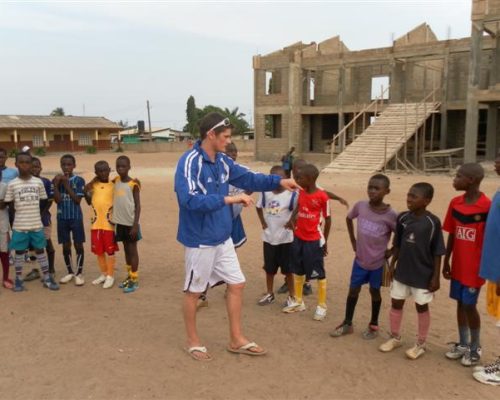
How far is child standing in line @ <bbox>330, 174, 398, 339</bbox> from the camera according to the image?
3898 millimetres

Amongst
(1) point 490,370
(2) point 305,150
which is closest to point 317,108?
(2) point 305,150

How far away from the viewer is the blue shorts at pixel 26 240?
17.2 ft

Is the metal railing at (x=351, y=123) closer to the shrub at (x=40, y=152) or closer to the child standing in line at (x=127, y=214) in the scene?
the child standing in line at (x=127, y=214)

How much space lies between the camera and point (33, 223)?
5238mm

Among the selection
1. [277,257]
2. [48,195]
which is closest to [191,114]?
[48,195]

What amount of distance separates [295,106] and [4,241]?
22.9 m

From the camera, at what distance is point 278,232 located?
4.86 metres

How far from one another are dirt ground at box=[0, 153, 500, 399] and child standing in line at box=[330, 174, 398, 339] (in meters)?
0.35

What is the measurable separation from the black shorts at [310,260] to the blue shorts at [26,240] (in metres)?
2.98

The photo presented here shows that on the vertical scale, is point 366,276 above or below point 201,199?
below

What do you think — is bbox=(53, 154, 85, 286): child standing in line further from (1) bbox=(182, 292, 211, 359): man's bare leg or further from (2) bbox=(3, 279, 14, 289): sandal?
(1) bbox=(182, 292, 211, 359): man's bare leg

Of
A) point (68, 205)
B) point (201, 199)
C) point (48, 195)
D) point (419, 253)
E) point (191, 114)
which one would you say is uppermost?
point (191, 114)

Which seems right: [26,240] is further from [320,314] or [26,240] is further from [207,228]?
[320,314]

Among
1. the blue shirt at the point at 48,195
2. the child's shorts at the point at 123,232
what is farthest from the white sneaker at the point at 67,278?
the child's shorts at the point at 123,232
